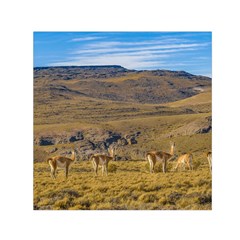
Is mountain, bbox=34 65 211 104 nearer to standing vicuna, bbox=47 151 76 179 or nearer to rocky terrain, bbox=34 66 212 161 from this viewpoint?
rocky terrain, bbox=34 66 212 161

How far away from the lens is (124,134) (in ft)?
117

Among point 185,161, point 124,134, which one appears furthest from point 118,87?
point 185,161

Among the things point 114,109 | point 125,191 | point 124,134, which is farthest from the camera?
point 114,109

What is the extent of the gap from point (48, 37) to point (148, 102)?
88.2 feet

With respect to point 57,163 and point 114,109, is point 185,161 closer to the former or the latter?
point 57,163

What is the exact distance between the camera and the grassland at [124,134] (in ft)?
50.0

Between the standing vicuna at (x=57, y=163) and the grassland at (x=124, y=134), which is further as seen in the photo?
the standing vicuna at (x=57, y=163)

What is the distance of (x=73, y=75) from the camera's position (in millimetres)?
41219

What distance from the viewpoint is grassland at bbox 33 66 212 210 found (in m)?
15.2

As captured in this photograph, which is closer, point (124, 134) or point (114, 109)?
point (124, 134)

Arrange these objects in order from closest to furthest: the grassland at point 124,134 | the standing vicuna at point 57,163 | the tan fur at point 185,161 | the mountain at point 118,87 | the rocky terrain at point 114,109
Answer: the grassland at point 124,134 → the standing vicuna at point 57,163 → the tan fur at point 185,161 → the rocky terrain at point 114,109 → the mountain at point 118,87

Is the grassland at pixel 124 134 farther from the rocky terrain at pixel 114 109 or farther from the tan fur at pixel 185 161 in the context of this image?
the tan fur at pixel 185 161

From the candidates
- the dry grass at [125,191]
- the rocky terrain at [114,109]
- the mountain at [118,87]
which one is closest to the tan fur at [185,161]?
the dry grass at [125,191]

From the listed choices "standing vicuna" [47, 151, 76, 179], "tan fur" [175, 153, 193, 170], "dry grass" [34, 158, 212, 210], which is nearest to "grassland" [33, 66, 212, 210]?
"dry grass" [34, 158, 212, 210]
